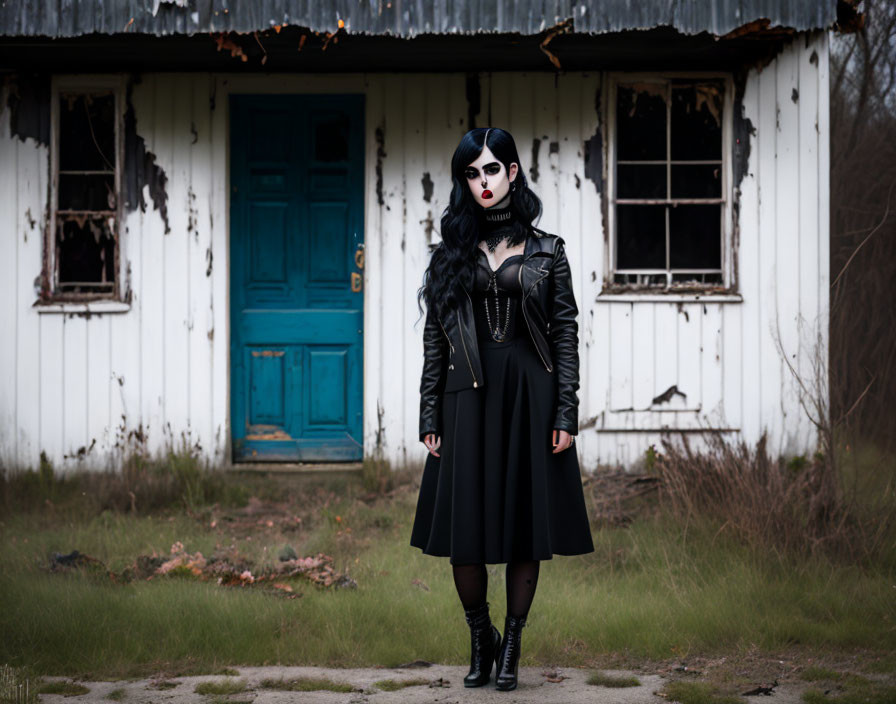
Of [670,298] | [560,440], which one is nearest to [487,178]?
[560,440]

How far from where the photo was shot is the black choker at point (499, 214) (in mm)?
4062

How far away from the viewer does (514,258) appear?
4.01 meters

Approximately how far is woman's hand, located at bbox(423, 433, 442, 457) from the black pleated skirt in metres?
0.04

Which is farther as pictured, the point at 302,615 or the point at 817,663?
the point at 302,615

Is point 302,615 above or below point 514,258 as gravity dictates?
below

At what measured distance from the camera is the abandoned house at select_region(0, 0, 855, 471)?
303 inches

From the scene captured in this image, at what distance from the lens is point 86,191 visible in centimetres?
791

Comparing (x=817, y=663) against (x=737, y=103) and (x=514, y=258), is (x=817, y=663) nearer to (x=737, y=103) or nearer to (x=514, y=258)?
(x=514, y=258)

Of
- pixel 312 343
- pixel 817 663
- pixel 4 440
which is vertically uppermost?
pixel 312 343

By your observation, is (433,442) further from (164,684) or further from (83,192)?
(83,192)

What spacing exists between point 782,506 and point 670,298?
7.70 feet

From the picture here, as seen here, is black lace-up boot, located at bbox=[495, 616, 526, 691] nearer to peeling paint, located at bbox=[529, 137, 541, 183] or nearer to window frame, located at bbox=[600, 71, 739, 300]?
window frame, located at bbox=[600, 71, 739, 300]

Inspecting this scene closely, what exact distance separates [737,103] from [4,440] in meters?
5.95

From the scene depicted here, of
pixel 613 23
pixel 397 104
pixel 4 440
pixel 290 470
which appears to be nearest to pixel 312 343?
pixel 290 470
